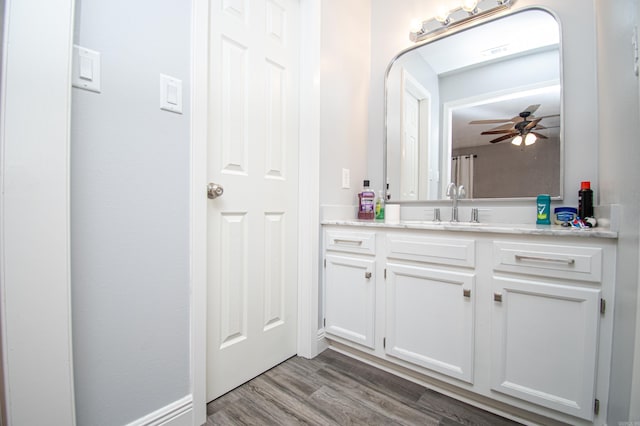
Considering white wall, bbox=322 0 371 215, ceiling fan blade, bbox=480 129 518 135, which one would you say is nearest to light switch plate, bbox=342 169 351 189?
white wall, bbox=322 0 371 215

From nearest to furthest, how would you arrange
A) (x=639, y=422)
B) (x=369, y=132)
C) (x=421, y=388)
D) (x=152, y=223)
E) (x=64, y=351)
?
(x=639, y=422) → (x=64, y=351) → (x=152, y=223) → (x=421, y=388) → (x=369, y=132)

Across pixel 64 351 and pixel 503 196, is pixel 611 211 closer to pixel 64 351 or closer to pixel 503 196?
pixel 503 196

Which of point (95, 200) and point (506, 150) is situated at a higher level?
point (506, 150)

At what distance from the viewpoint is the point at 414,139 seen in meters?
1.87

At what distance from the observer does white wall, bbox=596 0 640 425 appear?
0.74m

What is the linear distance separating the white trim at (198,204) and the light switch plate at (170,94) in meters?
0.05

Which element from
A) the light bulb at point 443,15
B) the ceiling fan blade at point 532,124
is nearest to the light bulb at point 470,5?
the light bulb at point 443,15

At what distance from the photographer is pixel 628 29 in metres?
0.82

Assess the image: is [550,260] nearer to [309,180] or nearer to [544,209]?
[544,209]

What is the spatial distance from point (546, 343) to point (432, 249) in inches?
20.3

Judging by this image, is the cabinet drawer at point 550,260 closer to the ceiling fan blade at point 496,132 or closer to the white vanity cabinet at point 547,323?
the white vanity cabinet at point 547,323

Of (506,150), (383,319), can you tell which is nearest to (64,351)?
(383,319)

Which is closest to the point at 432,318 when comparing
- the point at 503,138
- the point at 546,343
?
the point at 546,343

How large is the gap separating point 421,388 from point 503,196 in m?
1.12
